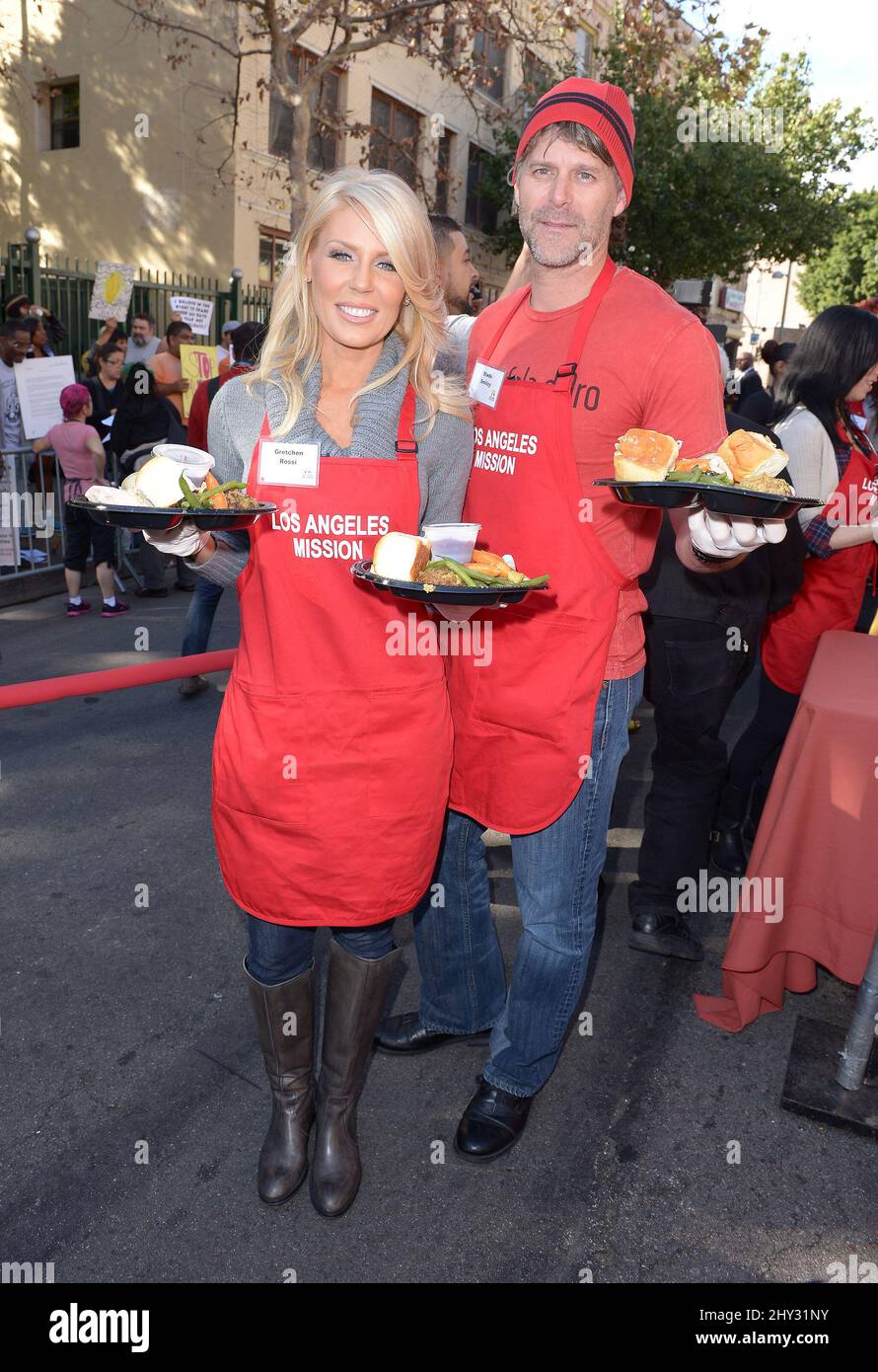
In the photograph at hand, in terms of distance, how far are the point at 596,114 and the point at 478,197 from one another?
23.3m

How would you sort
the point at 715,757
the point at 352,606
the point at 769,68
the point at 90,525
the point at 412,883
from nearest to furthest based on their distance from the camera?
the point at 352,606 → the point at 412,883 → the point at 715,757 → the point at 90,525 → the point at 769,68

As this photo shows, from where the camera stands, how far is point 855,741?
2.71 m

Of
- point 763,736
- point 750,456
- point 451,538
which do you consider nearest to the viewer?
point 750,456

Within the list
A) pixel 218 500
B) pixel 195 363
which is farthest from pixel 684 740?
pixel 195 363

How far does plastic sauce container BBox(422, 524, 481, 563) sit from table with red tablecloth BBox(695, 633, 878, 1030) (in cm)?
134

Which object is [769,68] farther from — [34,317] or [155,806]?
[155,806]

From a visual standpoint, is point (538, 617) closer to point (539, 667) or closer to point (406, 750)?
point (539, 667)

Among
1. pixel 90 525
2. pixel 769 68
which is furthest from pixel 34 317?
pixel 769 68

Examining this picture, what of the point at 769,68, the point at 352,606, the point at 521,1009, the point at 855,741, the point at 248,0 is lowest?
the point at 521,1009

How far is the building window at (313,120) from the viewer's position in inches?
659

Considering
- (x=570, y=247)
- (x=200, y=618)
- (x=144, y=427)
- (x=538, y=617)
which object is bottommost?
(x=200, y=618)

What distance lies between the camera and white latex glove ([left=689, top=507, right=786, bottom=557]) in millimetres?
1735

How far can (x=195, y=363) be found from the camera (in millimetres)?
10109

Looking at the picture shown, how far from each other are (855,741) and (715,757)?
2.37ft
